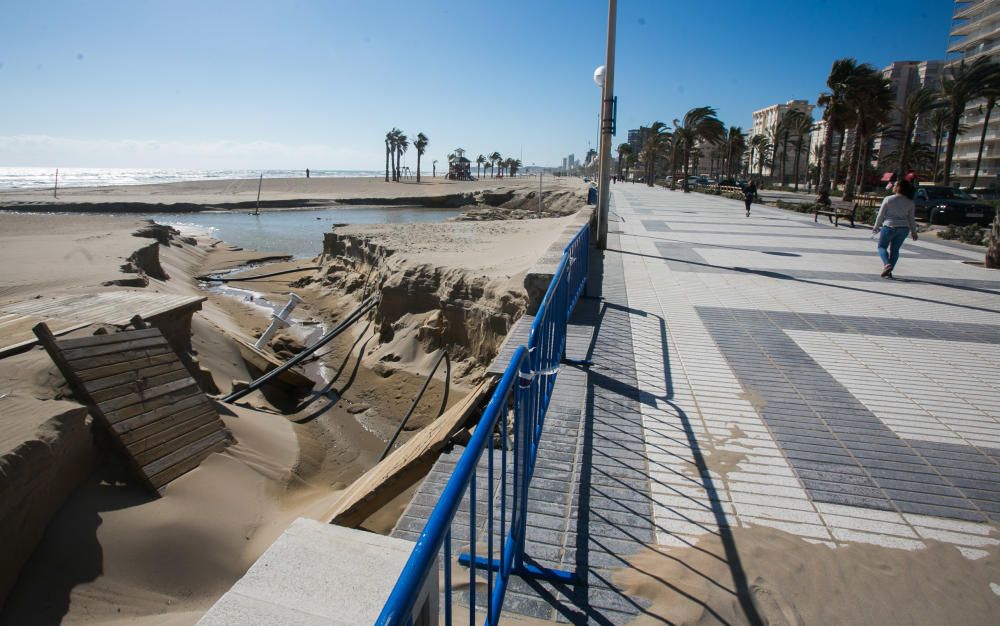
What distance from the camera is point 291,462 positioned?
756 cm

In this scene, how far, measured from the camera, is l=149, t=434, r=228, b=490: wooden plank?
5.75m

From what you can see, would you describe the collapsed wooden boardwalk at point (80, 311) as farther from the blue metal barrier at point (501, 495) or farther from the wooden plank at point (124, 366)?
the blue metal barrier at point (501, 495)

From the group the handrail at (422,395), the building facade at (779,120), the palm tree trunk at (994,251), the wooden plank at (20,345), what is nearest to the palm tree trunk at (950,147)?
the palm tree trunk at (994,251)

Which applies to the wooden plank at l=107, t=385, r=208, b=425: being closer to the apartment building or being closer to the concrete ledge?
the concrete ledge

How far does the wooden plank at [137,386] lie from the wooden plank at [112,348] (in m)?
0.43

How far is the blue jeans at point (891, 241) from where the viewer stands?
31.9 ft

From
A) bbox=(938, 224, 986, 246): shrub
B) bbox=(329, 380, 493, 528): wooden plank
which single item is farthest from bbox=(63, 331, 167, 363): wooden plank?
bbox=(938, 224, 986, 246): shrub

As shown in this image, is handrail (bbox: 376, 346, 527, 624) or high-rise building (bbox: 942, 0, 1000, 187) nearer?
handrail (bbox: 376, 346, 527, 624)

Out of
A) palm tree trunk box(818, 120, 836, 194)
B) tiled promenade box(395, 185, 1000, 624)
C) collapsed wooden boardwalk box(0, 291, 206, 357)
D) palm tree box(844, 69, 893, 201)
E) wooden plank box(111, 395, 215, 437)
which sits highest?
palm tree box(844, 69, 893, 201)

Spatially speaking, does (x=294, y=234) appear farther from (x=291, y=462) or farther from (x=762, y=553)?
(x=762, y=553)

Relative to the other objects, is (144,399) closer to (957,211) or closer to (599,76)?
(599,76)

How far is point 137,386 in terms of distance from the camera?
6371 mm

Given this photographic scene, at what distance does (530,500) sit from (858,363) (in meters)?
4.19

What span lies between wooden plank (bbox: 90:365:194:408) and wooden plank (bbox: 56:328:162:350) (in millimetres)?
570
